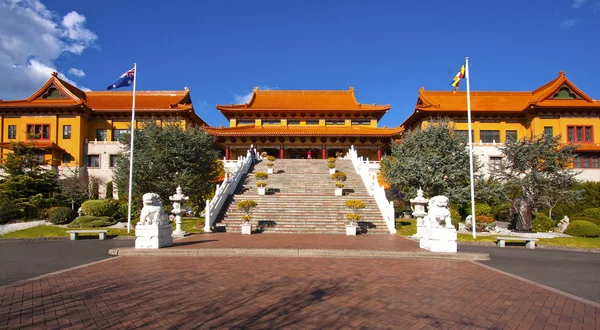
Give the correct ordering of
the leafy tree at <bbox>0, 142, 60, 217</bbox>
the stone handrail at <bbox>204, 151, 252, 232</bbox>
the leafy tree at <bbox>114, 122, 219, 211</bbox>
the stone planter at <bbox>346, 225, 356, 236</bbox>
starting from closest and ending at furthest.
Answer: the stone planter at <bbox>346, 225, 356, 236</bbox> < the stone handrail at <bbox>204, 151, 252, 232</bbox> < the leafy tree at <bbox>114, 122, 219, 211</bbox> < the leafy tree at <bbox>0, 142, 60, 217</bbox>

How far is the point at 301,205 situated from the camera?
Result: 18938mm

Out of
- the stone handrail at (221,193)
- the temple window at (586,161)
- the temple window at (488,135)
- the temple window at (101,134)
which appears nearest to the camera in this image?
the stone handrail at (221,193)

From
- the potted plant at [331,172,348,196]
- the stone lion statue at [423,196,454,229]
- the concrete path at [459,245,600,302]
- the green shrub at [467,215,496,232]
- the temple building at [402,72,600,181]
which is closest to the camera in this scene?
the concrete path at [459,245,600,302]

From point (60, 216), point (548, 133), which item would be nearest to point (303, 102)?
point (548, 133)

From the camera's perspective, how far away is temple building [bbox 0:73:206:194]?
31891 millimetres

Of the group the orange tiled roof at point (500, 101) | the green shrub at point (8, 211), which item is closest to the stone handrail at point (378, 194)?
the orange tiled roof at point (500, 101)

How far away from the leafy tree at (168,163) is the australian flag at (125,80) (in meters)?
3.84

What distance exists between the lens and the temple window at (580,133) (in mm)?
32094

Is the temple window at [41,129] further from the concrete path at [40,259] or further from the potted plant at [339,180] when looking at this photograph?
the potted plant at [339,180]

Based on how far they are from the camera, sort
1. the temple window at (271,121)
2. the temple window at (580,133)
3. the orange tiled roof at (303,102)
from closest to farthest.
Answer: the temple window at (580,133), the orange tiled roof at (303,102), the temple window at (271,121)

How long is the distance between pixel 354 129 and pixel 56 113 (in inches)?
1209

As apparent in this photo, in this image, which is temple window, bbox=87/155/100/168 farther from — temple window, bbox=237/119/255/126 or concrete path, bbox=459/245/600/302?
concrete path, bbox=459/245/600/302

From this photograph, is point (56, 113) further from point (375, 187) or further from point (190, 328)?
point (190, 328)

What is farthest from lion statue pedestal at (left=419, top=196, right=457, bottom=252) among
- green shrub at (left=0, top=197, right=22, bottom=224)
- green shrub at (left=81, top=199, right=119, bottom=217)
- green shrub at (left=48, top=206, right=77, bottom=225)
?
green shrub at (left=0, top=197, right=22, bottom=224)
